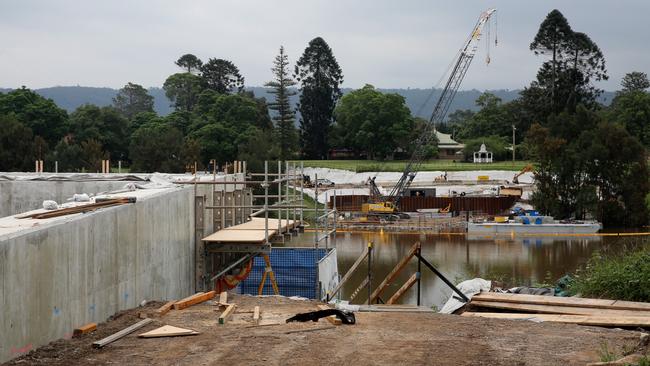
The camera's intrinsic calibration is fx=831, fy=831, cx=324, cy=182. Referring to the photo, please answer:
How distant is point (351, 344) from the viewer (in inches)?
387

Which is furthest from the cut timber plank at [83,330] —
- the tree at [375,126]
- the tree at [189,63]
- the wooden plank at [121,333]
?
the tree at [189,63]

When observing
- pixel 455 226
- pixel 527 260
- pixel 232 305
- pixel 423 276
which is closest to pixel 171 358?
pixel 232 305

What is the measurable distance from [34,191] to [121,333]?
389 inches

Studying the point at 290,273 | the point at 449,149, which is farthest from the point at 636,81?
the point at 290,273

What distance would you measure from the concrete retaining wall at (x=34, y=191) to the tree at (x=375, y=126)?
67936 millimetres

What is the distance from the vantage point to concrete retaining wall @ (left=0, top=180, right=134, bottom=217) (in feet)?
62.2

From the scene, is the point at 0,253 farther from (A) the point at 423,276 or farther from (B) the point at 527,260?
(B) the point at 527,260

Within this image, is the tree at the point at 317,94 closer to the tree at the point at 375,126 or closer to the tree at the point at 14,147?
the tree at the point at 375,126

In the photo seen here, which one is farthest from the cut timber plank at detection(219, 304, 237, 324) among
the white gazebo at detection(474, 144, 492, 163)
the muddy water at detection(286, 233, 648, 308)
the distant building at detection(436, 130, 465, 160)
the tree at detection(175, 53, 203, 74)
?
the tree at detection(175, 53, 203, 74)

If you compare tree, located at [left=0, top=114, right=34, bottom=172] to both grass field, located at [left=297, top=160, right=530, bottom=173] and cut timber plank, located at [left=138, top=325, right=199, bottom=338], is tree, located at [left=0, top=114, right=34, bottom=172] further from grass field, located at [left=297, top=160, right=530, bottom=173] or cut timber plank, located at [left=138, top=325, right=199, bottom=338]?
cut timber plank, located at [left=138, top=325, right=199, bottom=338]

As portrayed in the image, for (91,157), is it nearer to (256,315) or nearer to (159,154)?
(159,154)

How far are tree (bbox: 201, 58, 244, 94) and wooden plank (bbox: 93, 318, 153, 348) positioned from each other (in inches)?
3716

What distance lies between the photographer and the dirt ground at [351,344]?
9094 mm

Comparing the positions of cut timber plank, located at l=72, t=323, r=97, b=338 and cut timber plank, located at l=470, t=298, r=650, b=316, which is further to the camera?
cut timber plank, located at l=470, t=298, r=650, b=316
